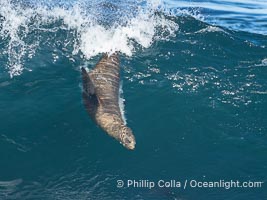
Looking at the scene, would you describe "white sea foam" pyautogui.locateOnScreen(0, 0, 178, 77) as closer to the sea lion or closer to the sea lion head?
the sea lion

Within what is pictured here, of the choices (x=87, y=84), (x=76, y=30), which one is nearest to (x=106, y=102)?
(x=87, y=84)

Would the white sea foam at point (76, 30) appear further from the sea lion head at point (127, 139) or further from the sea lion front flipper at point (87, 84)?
the sea lion head at point (127, 139)

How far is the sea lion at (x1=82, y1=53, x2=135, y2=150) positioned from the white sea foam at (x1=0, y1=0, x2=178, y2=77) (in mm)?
1626

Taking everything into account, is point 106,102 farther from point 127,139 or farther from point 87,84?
point 127,139

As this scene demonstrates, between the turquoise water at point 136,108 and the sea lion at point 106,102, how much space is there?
0.36 meters

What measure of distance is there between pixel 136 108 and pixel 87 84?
1.79 m

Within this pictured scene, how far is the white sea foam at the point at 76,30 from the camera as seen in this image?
1076 centimetres

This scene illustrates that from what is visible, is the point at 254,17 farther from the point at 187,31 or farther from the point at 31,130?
the point at 31,130

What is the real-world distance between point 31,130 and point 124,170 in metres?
2.00

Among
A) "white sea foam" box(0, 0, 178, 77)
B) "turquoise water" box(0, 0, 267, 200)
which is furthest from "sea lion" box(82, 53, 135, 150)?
"white sea foam" box(0, 0, 178, 77)

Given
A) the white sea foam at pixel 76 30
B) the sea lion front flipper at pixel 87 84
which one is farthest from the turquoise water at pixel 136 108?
the sea lion front flipper at pixel 87 84

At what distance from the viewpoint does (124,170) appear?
25.6 feet

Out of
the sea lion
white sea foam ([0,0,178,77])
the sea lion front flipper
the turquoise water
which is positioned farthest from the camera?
white sea foam ([0,0,178,77])

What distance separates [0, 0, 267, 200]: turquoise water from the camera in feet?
24.8
